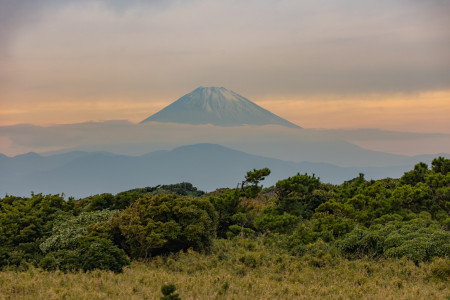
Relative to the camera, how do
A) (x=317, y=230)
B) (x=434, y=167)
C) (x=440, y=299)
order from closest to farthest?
(x=440, y=299) < (x=317, y=230) < (x=434, y=167)

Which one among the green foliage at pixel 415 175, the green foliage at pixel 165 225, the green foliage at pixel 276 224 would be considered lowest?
the green foliage at pixel 276 224

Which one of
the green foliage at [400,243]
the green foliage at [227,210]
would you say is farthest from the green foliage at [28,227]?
the green foliage at [400,243]

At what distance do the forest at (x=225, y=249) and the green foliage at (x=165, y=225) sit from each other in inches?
1.7

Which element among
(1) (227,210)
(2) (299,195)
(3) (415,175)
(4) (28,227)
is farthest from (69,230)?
(3) (415,175)

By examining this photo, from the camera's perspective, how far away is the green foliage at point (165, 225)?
15961 mm

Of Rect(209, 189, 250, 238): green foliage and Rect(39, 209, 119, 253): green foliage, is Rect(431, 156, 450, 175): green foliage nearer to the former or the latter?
Rect(209, 189, 250, 238): green foliage

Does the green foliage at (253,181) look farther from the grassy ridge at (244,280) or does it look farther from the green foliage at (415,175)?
the green foliage at (415,175)

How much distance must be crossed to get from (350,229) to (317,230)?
1427 millimetres

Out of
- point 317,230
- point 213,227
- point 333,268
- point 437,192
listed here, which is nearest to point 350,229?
point 317,230

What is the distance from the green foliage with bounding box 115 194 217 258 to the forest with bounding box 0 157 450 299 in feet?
0.14

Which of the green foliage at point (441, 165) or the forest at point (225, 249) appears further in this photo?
the green foliage at point (441, 165)

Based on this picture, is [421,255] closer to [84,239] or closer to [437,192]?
[437,192]

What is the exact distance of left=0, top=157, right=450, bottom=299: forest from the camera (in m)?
11.4

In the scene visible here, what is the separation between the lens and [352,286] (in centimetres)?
1219
